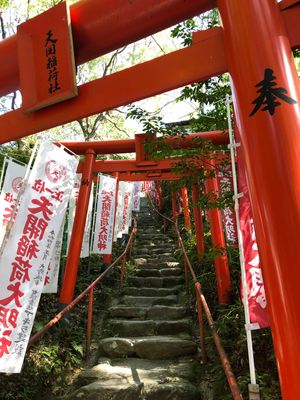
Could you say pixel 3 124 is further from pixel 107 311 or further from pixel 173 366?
pixel 107 311

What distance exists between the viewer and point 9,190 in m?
4.73

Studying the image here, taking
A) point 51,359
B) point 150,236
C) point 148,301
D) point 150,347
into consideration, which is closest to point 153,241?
point 150,236

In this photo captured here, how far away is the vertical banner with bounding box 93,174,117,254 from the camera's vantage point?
26.7 feet

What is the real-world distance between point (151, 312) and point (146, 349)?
4.43 ft

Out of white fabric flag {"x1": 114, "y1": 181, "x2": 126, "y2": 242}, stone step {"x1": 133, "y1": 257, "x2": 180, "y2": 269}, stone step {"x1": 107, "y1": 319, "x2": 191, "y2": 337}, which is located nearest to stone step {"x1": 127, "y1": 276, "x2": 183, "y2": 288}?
stone step {"x1": 133, "y1": 257, "x2": 180, "y2": 269}

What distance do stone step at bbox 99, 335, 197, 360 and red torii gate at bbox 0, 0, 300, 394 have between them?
11.4ft

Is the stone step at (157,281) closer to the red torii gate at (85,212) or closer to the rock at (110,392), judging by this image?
the red torii gate at (85,212)

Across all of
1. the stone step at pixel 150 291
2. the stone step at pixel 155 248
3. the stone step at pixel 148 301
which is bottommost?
the stone step at pixel 148 301

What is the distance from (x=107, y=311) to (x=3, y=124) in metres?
4.54

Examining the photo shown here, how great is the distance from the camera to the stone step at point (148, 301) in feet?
22.9

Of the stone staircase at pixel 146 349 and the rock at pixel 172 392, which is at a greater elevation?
the stone staircase at pixel 146 349

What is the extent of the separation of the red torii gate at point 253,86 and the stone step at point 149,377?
8.28ft

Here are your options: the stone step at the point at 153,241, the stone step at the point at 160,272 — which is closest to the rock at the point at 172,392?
the stone step at the point at 160,272

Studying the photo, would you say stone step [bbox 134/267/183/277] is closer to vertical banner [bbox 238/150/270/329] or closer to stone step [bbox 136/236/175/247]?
stone step [bbox 136/236/175/247]
